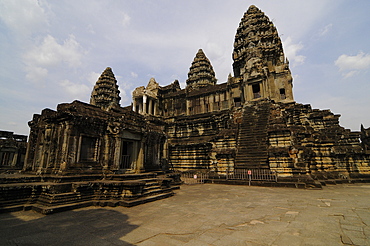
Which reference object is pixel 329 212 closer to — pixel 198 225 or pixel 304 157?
pixel 198 225

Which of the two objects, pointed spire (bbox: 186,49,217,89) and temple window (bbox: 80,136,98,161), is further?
pointed spire (bbox: 186,49,217,89)

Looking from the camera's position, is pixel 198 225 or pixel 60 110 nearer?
pixel 198 225

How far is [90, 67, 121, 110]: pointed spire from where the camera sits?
45.1 metres

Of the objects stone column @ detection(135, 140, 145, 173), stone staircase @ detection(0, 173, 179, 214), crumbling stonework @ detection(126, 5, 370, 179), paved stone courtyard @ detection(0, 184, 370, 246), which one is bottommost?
paved stone courtyard @ detection(0, 184, 370, 246)

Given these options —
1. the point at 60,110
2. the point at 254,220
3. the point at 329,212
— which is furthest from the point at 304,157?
the point at 60,110

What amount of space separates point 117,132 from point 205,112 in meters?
18.6

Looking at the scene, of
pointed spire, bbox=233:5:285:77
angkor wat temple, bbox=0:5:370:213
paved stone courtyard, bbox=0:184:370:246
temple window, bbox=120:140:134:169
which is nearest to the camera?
paved stone courtyard, bbox=0:184:370:246

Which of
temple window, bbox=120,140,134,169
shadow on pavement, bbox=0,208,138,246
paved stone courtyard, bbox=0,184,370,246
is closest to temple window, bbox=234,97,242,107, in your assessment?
temple window, bbox=120,140,134,169

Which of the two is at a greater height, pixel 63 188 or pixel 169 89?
pixel 169 89

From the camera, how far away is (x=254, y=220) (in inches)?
218

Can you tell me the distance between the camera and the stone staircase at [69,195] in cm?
667

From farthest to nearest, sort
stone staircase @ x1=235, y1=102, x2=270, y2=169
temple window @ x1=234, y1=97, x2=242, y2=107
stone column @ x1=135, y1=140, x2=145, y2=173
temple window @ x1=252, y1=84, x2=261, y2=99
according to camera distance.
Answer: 1. temple window @ x1=234, y1=97, x2=242, y2=107
2. temple window @ x1=252, y1=84, x2=261, y2=99
3. stone staircase @ x1=235, y1=102, x2=270, y2=169
4. stone column @ x1=135, y1=140, x2=145, y2=173

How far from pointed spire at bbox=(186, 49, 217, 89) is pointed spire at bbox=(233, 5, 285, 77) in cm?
1747

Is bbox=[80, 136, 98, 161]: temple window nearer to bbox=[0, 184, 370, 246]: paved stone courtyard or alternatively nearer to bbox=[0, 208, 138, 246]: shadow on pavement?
bbox=[0, 184, 370, 246]: paved stone courtyard
